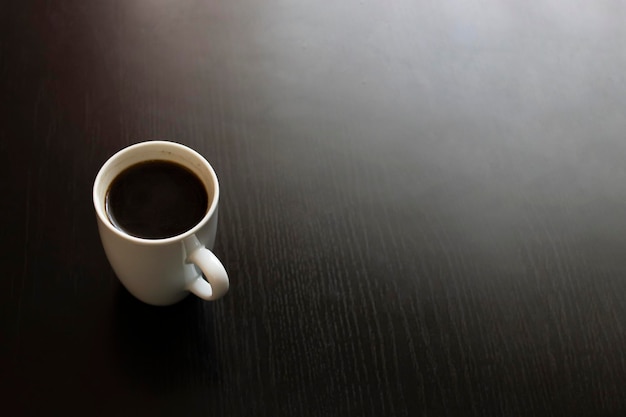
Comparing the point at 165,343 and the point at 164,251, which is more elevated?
the point at 164,251

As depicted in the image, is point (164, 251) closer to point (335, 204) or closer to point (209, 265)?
point (209, 265)

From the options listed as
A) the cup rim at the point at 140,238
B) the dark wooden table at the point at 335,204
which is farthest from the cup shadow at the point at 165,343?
the cup rim at the point at 140,238

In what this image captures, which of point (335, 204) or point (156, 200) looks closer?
point (156, 200)

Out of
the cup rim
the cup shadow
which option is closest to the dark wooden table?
the cup shadow

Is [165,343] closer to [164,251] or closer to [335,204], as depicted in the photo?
[164,251]

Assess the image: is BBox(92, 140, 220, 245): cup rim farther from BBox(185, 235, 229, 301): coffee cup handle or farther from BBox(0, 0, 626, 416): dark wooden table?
BBox(0, 0, 626, 416): dark wooden table

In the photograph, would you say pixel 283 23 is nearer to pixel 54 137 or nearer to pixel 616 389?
pixel 54 137

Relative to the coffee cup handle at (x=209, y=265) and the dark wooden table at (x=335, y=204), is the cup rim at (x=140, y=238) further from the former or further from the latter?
the dark wooden table at (x=335, y=204)

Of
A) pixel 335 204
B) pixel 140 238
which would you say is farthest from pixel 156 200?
pixel 335 204

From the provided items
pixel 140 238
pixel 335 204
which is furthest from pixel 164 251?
pixel 335 204
